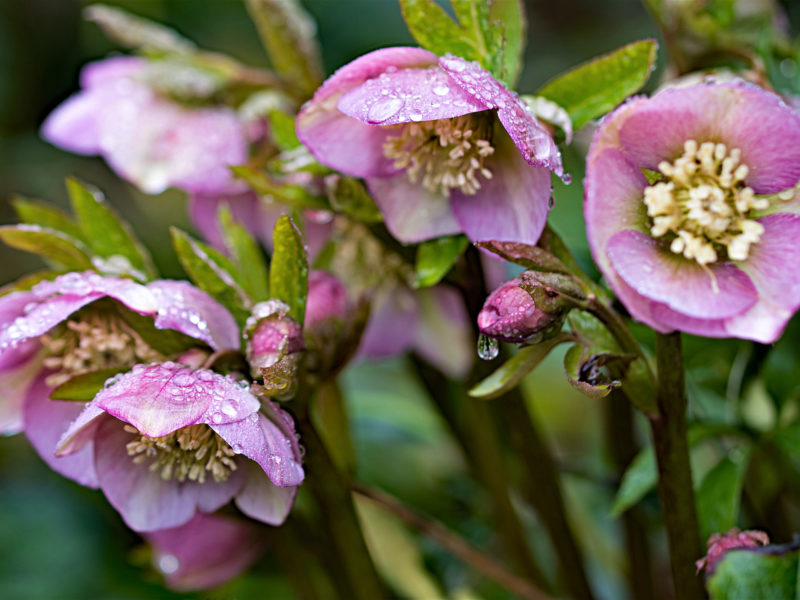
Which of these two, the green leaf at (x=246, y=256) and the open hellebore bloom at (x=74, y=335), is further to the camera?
the green leaf at (x=246, y=256)

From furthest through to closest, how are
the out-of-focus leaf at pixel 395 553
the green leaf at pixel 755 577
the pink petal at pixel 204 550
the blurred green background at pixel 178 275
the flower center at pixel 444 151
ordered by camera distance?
the blurred green background at pixel 178 275 < the out-of-focus leaf at pixel 395 553 < the pink petal at pixel 204 550 < the flower center at pixel 444 151 < the green leaf at pixel 755 577

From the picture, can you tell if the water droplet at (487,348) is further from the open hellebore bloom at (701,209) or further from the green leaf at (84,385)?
the green leaf at (84,385)

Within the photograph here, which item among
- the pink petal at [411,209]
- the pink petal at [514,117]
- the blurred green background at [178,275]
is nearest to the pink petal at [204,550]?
the blurred green background at [178,275]

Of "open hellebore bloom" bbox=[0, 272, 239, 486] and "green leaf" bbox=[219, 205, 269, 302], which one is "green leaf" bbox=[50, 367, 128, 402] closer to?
"open hellebore bloom" bbox=[0, 272, 239, 486]

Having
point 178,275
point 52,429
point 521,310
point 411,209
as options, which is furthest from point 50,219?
point 178,275

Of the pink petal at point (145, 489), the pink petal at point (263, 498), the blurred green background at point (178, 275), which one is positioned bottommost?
the blurred green background at point (178, 275)

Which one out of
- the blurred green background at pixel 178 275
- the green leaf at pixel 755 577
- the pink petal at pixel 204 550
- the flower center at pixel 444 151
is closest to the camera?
the green leaf at pixel 755 577
